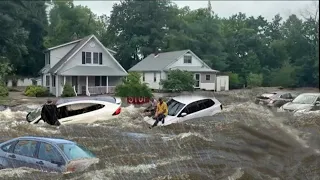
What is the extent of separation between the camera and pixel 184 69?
53.0 metres

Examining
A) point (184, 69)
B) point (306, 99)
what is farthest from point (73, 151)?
point (184, 69)

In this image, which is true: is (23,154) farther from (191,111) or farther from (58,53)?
(58,53)

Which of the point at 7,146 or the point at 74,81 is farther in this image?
the point at 74,81

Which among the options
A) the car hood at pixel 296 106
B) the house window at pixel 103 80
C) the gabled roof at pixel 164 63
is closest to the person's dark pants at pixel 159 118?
the car hood at pixel 296 106

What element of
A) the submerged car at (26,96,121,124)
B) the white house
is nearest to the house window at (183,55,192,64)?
the white house

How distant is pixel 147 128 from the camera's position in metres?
18.3

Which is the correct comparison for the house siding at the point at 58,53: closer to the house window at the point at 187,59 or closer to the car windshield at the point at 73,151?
the house window at the point at 187,59

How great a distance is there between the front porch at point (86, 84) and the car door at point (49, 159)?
33.7 m

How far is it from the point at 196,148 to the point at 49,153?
5.65 m

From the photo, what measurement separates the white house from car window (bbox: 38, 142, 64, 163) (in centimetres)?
4157

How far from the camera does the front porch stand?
43688mm

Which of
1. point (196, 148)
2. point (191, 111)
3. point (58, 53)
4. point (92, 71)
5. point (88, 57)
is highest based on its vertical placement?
point (58, 53)

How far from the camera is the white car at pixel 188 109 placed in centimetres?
1819

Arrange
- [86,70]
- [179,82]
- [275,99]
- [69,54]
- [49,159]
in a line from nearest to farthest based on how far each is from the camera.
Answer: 1. [49,159]
2. [275,99]
3. [86,70]
4. [69,54]
5. [179,82]
